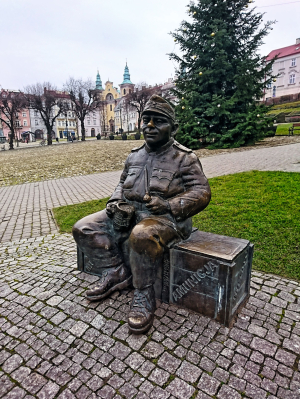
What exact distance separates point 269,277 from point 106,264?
2.09 metres

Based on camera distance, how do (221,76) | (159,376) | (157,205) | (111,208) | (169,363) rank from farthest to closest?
(221,76) → (111,208) → (157,205) → (169,363) → (159,376)

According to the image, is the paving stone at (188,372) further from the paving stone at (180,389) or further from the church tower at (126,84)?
the church tower at (126,84)

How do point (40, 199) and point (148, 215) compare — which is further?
point (40, 199)

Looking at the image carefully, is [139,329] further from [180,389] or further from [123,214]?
[123,214]

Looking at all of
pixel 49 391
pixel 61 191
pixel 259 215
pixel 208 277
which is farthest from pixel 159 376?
pixel 61 191

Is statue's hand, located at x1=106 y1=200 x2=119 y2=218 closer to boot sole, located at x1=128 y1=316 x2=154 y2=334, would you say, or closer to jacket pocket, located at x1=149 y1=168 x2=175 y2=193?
jacket pocket, located at x1=149 y1=168 x2=175 y2=193

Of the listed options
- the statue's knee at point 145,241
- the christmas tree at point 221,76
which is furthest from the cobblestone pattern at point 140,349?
the christmas tree at point 221,76

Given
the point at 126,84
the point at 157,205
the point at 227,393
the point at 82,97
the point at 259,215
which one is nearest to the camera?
the point at 227,393

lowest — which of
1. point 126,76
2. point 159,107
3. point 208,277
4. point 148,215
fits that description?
point 208,277

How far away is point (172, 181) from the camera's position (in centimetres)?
300

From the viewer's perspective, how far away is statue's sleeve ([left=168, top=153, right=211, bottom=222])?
2.83 meters

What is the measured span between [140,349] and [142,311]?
329mm

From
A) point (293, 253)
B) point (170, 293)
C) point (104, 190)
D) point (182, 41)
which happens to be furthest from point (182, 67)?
point (170, 293)

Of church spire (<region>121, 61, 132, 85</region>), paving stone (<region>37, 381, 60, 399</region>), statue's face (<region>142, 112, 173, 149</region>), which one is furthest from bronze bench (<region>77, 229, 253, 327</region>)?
church spire (<region>121, 61, 132, 85</region>)
